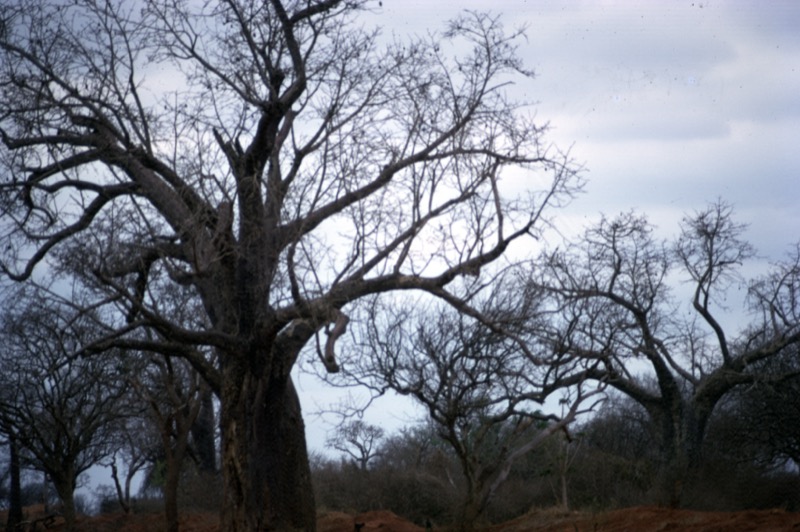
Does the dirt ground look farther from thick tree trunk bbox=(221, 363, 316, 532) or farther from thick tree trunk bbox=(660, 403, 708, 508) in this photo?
thick tree trunk bbox=(660, 403, 708, 508)

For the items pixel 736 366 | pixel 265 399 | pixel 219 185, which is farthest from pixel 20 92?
pixel 736 366

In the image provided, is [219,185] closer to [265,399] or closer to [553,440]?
[265,399]

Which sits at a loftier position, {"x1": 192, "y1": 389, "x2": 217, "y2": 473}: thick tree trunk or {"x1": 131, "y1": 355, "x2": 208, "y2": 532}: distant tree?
{"x1": 192, "y1": 389, "x2": 217, "y2": 473}: thick tree trunk

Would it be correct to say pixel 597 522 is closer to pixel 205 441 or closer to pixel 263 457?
pixel 263 457

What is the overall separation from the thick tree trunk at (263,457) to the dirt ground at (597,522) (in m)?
2.86

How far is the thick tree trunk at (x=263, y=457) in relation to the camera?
48.8ft

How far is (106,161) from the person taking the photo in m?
15.8

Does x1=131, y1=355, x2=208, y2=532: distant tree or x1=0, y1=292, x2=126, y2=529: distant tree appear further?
x1=0, y1=292, x2=126, y2=529: distant tree

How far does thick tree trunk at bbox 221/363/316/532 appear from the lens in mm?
14883

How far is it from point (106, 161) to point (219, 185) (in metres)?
3.03

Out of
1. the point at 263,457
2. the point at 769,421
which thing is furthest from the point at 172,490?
the point at 769,421

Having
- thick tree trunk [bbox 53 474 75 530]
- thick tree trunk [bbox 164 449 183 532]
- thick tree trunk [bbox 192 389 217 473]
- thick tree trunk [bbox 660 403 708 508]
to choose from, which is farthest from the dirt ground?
thick tree trunk [bbox 660 403 708 508]

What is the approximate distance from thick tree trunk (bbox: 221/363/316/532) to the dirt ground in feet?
9.39

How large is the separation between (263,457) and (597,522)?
5.14 metres
